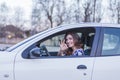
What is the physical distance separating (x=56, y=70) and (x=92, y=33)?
2.97 ft

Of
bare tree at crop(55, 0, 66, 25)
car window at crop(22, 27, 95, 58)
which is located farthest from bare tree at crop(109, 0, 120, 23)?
car window at crop(22, 27, 95, 58)

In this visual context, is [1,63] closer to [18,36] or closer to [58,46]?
[58,46]

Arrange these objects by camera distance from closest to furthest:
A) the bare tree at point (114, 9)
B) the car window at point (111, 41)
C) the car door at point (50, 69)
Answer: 1. the car door at point (50, 69)
2. the car window at point (111, 41)
3. the bare tree at point (114, 9)

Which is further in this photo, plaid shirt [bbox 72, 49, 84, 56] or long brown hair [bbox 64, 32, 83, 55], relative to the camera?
long brown hair [bbox 64, 32, 83, 55]

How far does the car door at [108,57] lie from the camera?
4637 mm

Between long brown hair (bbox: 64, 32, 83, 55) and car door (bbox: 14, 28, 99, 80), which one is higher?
long brown hair (bbox: 64, 32, 83, 55)

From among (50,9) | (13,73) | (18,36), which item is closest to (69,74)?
(13,73)

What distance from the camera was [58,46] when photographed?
5.57 m

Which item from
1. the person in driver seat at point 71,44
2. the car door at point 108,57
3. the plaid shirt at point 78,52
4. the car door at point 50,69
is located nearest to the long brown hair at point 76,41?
the person in driver seat at point 71,44

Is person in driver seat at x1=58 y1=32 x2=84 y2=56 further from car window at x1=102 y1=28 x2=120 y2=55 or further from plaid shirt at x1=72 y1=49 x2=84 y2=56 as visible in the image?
car window at x1=102 y1=28 x2=120 y2=55

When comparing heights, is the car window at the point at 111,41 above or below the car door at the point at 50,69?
above

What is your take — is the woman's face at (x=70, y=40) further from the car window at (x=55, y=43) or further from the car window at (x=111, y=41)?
the car window at (x=111, y=41)

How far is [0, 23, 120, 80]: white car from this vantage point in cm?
457

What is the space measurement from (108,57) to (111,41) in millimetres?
263
